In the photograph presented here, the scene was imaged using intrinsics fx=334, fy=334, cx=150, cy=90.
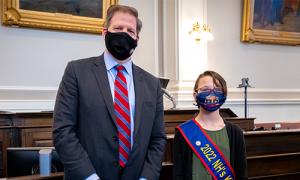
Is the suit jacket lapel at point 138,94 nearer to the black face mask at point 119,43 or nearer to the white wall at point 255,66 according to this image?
the black face mask at point 119,43

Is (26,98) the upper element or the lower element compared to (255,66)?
lower

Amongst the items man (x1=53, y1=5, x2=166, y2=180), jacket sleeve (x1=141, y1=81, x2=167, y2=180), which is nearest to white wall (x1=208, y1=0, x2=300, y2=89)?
jacket sleeve (x1=141, y1=81, x2=167, y2=180)

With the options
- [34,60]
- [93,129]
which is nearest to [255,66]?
[34,60]

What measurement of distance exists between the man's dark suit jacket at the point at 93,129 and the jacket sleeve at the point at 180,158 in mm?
272

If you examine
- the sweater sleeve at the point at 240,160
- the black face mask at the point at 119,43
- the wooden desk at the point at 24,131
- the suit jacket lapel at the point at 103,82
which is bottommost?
the wooden desk at the point at 24,131

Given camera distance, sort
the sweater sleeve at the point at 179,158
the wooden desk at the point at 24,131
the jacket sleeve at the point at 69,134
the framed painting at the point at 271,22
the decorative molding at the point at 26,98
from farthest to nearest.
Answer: the framed painting at the point at 271,22 < the decorative molding at the point at 26,98 < the wooden desk at the point at 24,131 < the sweater sleeve at the point at 179,158 < the jacket sleeve at the point at 69,134

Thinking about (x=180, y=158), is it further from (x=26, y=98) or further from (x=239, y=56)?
(x=239, y=56)

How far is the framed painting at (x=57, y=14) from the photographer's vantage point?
5.06 m

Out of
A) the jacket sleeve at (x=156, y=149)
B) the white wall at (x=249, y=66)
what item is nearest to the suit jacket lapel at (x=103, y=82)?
the jacket sleeve at (x=156, y=149)

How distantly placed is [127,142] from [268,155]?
1.67 metres

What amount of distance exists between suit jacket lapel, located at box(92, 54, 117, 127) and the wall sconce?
4381mm

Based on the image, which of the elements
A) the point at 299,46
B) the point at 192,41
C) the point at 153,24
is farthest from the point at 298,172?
the point at 299,46

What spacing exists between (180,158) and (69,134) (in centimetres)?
76

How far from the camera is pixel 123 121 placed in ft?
5.53
